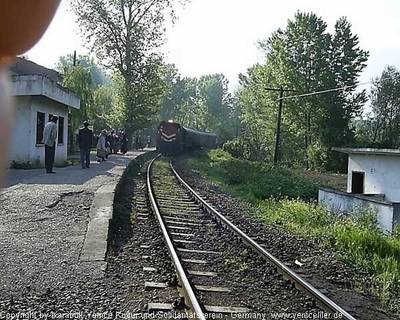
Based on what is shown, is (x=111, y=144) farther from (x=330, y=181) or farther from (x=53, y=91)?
(x=53, y=91)

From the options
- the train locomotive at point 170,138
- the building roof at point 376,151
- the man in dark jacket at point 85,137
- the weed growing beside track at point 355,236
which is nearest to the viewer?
the weed growing beside track at point 355,236

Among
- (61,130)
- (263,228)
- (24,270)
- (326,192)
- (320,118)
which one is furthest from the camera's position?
(320,118)

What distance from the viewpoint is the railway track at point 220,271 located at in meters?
5.08

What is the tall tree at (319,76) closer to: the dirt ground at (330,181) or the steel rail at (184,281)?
the dirt ground at (330,181)

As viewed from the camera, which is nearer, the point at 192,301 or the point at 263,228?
the point at 192,301

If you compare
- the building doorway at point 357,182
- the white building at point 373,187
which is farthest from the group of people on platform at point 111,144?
the building doorway at point 357,182

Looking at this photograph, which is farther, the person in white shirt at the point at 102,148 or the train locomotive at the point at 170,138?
the train locomotive at the point at 170,138

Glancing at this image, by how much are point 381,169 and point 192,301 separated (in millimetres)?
16082

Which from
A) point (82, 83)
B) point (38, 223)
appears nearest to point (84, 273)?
point (38, 223)

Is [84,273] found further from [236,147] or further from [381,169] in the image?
[236,147]

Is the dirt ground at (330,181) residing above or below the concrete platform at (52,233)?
below

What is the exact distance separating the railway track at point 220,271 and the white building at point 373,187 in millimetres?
4491

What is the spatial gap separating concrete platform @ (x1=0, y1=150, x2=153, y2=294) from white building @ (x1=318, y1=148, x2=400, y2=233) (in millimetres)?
6558

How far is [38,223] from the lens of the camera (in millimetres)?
8383
